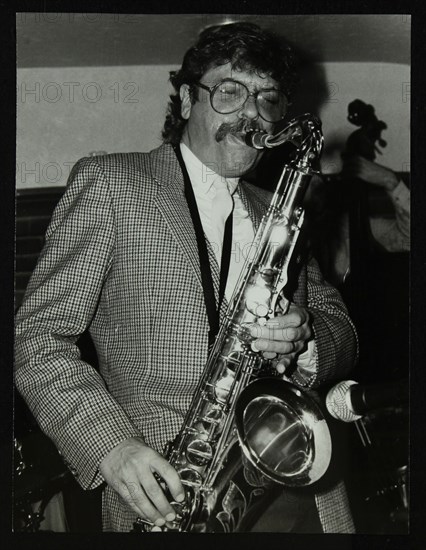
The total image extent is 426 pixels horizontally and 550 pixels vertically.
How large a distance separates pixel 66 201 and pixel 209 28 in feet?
1.95

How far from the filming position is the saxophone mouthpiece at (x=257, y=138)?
1635 millimetres

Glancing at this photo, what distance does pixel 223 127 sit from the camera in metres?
1.73

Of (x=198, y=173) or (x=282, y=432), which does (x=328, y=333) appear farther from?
(x=198, y=173)

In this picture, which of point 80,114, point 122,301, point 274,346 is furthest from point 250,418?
point 80,114

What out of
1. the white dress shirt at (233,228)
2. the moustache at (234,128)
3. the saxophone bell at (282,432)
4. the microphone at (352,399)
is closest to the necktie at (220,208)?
the white dress shirt at (233,228)

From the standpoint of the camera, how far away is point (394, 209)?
1.86 m

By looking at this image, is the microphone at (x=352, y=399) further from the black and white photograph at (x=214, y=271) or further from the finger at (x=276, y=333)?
the finger at (x=276, y=333)

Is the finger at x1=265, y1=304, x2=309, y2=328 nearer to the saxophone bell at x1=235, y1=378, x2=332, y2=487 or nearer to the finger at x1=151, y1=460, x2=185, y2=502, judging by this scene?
the saxophone bell at x1=235, y1=378, x2=332, y2=487

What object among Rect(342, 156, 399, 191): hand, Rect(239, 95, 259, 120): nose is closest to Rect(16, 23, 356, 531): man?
Rect(239, 95, 259, 120): nose

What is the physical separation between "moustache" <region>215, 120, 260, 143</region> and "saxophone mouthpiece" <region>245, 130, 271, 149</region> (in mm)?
24

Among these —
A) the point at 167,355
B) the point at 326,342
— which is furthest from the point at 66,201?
the point at 326,342

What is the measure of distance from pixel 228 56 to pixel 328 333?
0.77 metres

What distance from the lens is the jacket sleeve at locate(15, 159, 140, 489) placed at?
1.44 metres

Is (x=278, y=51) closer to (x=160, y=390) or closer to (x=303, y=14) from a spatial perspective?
(x=303, y=14)
